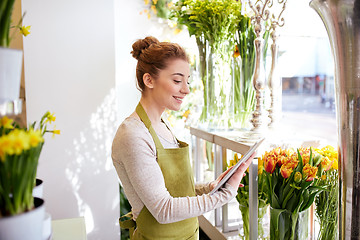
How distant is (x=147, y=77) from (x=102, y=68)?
104 cm

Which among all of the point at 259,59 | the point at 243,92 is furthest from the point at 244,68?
the point at 259,59

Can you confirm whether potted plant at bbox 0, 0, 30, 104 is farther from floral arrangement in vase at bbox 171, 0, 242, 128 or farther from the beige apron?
floral arrangement in vase at bbox 171, 0, 242, 128

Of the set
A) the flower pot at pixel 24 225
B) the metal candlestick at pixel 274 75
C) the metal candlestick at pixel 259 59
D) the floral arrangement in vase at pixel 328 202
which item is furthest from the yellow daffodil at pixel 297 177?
the flower pot at pixel 24 225

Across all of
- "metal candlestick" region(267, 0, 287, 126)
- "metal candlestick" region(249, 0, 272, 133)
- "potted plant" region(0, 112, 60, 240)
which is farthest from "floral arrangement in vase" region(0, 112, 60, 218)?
"metal candlestick" region(267, 0, 287, 126)

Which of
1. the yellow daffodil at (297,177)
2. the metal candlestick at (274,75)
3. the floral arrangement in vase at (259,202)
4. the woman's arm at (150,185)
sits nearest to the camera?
the woman's arm at (150,185)

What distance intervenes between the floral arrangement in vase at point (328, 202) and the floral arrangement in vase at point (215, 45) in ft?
2.20

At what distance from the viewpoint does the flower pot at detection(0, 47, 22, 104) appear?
498mm

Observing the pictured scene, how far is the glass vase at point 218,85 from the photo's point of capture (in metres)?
1.88

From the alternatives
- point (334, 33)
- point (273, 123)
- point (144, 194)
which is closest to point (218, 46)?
point (273, 123)

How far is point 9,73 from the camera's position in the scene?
508 mm

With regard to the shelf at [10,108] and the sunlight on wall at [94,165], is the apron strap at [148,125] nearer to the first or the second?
the shelf at [10,108]

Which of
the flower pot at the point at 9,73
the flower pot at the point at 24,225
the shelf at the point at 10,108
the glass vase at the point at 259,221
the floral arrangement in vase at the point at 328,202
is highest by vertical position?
the flower pot at the point at 9,73

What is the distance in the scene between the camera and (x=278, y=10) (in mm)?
1706

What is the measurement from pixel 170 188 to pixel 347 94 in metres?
0.70
